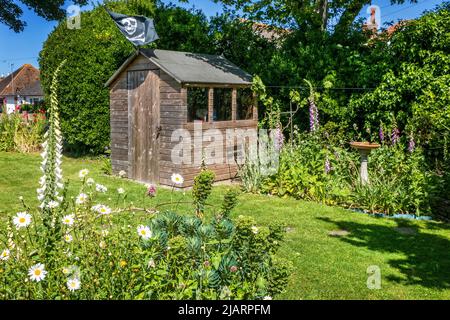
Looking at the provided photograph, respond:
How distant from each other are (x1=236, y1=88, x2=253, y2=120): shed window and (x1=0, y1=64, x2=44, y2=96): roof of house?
47925 millimetres

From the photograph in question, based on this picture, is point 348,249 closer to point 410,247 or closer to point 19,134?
point 410,247

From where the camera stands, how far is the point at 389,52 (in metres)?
10.2

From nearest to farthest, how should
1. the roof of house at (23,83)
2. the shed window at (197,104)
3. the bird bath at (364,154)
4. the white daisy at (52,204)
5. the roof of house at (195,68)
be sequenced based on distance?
the white daisy at (52,204), the bird bath at (364,154), the roof of house at (195,68), the shed window at (197,104), the roof of house at (23,83)

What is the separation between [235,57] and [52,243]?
426 inches

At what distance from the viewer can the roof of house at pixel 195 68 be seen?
10.0m

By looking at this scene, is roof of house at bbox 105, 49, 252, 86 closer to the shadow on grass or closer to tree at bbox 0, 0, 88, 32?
the shadow on grass

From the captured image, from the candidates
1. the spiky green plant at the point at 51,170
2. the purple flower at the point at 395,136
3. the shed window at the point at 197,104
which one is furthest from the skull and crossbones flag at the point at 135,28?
the spiky green plant at the point at 51,170

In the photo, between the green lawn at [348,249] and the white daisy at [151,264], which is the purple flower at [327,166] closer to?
the green lawn at [348,249]

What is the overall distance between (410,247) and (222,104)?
250 inches

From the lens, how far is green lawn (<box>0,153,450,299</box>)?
15.3 ft

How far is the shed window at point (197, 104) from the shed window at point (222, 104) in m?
0.42

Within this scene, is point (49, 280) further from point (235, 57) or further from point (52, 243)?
point (235, 57)

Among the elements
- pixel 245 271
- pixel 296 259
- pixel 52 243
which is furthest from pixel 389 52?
pixel 52 243
